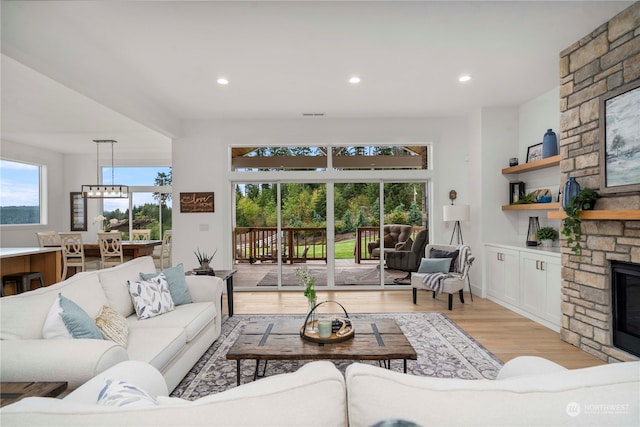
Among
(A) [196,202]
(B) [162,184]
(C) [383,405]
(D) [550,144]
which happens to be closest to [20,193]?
(B) [162,184]

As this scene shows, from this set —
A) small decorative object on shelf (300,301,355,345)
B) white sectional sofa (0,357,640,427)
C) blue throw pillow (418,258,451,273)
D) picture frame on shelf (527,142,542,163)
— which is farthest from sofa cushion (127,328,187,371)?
picture frame on shelf (527,142,542,163)

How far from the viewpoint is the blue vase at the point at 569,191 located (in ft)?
10.6

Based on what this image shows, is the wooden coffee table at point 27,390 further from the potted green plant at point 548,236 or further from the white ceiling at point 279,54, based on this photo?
the potted green plant at point 548,236

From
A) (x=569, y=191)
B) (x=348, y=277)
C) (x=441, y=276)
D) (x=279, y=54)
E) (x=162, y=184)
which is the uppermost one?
(x=279, y=54)

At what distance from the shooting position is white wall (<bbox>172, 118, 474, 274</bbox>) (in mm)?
5848

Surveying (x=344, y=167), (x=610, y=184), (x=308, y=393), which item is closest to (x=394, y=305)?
(x=344, y=167)

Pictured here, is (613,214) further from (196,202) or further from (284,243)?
(196,202)

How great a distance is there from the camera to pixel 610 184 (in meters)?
2.93

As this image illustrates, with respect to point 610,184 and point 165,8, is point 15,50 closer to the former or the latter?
point 165,8

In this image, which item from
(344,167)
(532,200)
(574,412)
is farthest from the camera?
(344,167)

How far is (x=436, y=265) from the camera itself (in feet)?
16.5

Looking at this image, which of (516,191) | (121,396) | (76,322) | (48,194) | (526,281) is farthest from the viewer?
(48,194)

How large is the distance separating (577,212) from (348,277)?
3.62 m

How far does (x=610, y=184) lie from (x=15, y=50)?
4854mm
